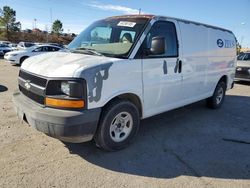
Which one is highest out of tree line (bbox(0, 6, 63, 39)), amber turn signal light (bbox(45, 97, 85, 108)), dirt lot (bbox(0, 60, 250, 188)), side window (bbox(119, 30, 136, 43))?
tree line (bbox(0, 6, 63, 39))

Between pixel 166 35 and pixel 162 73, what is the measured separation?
0.73 m

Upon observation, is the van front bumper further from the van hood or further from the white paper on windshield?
the white paper on windshield

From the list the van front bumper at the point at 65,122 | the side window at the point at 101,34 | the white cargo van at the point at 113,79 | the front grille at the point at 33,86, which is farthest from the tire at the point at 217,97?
the front grille at the point at 33,86

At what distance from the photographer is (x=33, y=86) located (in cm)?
364

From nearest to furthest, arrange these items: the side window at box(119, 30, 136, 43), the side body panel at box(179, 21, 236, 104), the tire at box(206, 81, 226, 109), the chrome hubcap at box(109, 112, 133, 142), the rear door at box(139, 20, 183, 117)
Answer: the chrome hubcap at box(109, 112, 133, 142), the side window at box(119, 30, 136, 43), the rear door at box(139, 20, 183, 117), the side body panel at box(179, 21, 236, 104), the tire at box(206, 81, 226, 109)

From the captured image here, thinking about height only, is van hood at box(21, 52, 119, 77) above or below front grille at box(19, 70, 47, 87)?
above

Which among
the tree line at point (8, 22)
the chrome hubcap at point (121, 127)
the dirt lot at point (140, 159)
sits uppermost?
the tree line at point (8, 22)

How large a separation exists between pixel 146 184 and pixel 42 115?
1612 millimetres

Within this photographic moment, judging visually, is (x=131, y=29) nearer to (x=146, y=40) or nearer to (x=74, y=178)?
(x=146, y=40)

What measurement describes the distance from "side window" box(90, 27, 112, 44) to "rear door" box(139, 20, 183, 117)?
73 centimetres

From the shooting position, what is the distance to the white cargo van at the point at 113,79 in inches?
129

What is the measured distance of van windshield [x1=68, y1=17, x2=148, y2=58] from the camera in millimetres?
3979

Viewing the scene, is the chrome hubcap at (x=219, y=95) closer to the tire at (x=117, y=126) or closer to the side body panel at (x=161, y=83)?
the side body panel at (x=161, y=83)

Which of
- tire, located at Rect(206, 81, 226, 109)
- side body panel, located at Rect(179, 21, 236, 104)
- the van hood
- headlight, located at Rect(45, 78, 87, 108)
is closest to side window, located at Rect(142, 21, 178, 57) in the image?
side body panel, located at Rect(179, 21, 236, 104)
